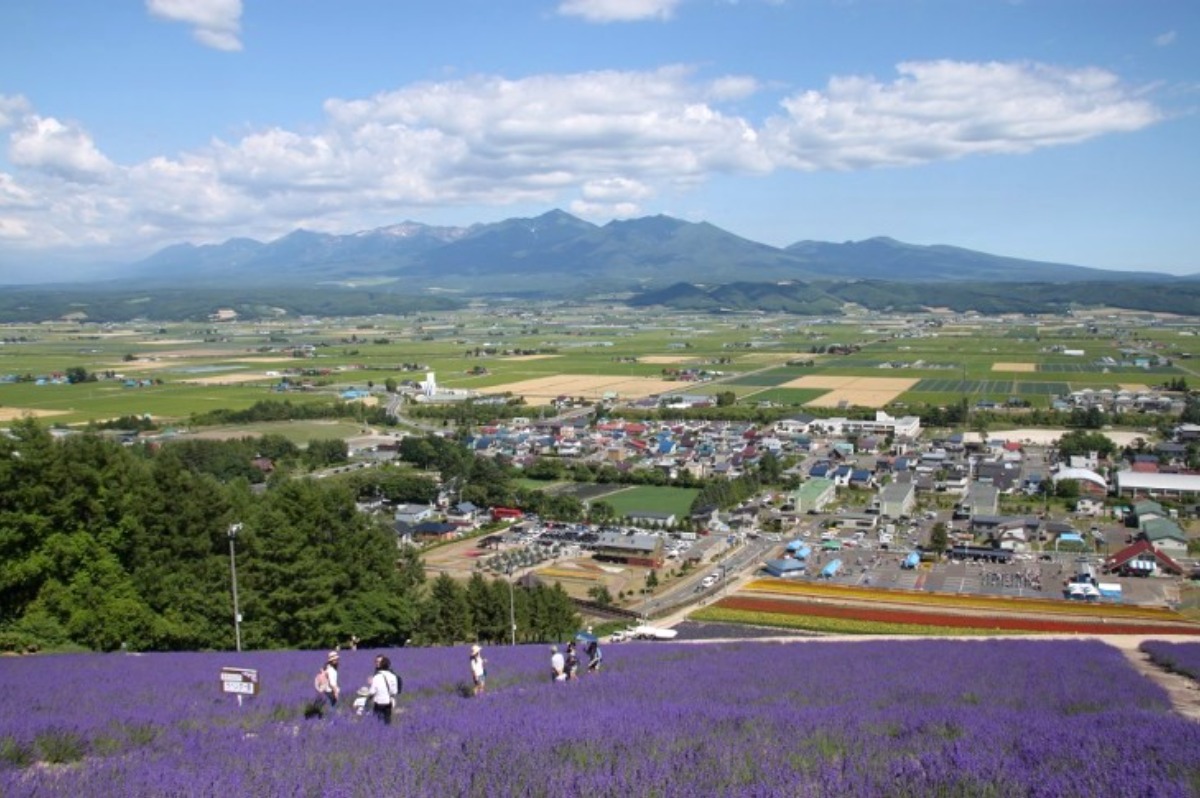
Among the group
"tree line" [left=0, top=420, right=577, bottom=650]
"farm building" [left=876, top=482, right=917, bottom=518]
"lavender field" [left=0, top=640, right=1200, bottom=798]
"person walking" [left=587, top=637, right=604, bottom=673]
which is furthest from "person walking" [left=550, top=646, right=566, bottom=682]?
"farm building" [left=876, top=482, right=917, bottom=518]

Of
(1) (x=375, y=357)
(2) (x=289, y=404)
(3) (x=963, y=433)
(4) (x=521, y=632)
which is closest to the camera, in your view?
(4) (x=521, y=632)

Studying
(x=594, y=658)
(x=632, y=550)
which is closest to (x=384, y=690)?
(x=594, y=658)

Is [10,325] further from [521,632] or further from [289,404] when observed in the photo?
[521,632]

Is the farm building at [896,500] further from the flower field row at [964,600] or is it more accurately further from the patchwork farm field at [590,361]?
the patchwork farm field at [590,361]

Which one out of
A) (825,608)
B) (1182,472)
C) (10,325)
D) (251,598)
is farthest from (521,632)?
(10,325)

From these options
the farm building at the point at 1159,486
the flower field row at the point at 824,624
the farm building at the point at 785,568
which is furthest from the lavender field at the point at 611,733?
the farm building at the point at 1159,486
